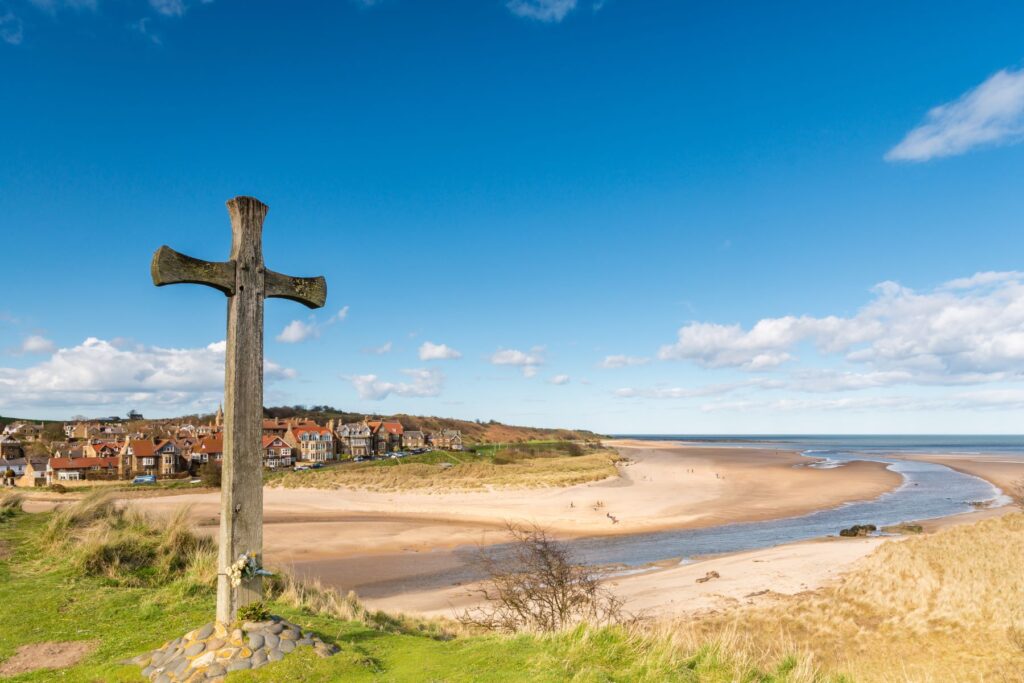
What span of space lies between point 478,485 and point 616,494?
519 inches

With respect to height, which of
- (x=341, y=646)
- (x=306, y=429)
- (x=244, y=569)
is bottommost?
(x=341, y=646)

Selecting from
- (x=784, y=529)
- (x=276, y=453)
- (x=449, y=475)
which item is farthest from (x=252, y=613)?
(x=276, y=453)

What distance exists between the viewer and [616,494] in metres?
44.3

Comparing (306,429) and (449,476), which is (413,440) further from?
(449,476)

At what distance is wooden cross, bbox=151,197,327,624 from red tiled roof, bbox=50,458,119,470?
69793mm

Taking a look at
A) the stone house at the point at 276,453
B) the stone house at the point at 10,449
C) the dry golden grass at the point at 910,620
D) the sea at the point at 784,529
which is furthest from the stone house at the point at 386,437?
the dry golden grass at the point at 910,620

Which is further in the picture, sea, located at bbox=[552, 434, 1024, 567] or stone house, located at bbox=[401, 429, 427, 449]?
stone house, located at bbox=[401, 429, 427, 449]

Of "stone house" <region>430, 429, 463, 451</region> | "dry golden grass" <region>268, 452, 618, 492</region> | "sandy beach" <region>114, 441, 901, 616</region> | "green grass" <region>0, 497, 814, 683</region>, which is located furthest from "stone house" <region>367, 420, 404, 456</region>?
"green grass" <region>0, 497, 814, 683</region>

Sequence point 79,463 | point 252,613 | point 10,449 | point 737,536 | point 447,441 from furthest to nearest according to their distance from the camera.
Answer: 1. point 447,441
2. point 10,449
3. point 79,463
4. point 737,536
5. point 252,613

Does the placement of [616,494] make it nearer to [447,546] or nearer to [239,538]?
[447,546]

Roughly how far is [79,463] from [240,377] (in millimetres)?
71308

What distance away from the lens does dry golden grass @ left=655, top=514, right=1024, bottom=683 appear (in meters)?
10.8

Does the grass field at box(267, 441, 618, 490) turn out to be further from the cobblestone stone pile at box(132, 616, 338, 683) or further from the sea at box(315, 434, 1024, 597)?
the cobblestone stone pile at box(132, 616, 338, 683)

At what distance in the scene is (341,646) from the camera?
6.23 m
